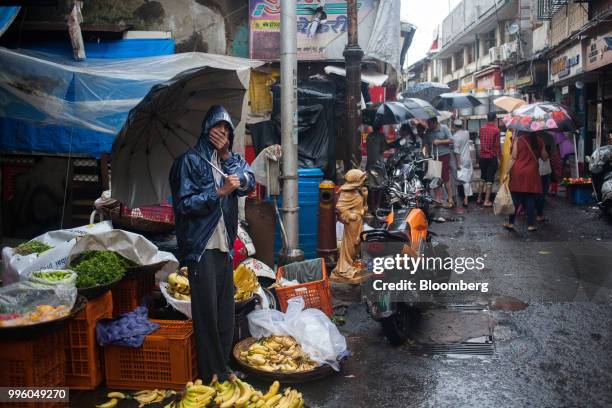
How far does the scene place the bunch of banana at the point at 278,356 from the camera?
473cm

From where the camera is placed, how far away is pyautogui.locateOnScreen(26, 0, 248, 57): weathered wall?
10992 millimetres

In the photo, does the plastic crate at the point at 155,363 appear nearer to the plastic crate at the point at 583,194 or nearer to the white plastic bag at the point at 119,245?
the white plastic bag at the point at 119,245

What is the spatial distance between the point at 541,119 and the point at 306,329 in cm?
673

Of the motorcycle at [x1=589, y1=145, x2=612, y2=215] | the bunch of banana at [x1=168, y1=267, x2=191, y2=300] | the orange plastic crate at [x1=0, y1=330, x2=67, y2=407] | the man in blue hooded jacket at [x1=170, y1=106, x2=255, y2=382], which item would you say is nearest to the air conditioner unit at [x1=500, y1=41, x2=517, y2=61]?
the motorcycle at [x1=589, y1=145, x2=612, y2=215]

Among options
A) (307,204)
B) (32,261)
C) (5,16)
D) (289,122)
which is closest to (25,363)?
(32,261)

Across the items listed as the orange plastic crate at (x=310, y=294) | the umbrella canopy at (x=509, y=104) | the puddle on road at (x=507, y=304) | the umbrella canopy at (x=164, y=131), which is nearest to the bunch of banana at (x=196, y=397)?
the orange plastic crate at (x=310, y=294)

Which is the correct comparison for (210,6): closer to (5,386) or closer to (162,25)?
(162,25)

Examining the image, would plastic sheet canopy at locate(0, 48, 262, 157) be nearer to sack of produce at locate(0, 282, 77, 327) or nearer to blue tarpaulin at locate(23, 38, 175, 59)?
blue tarpaulin at locate(23, 38, 175, 59)

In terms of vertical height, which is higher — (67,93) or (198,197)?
(67,93)

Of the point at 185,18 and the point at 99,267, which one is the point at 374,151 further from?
the point at 99,267

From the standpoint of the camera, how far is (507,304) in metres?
6.67

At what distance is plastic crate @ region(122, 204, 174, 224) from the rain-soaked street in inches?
97.8

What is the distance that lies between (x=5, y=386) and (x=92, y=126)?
13.5 feet

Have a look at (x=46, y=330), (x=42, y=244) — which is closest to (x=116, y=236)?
(x=42, y=244)
